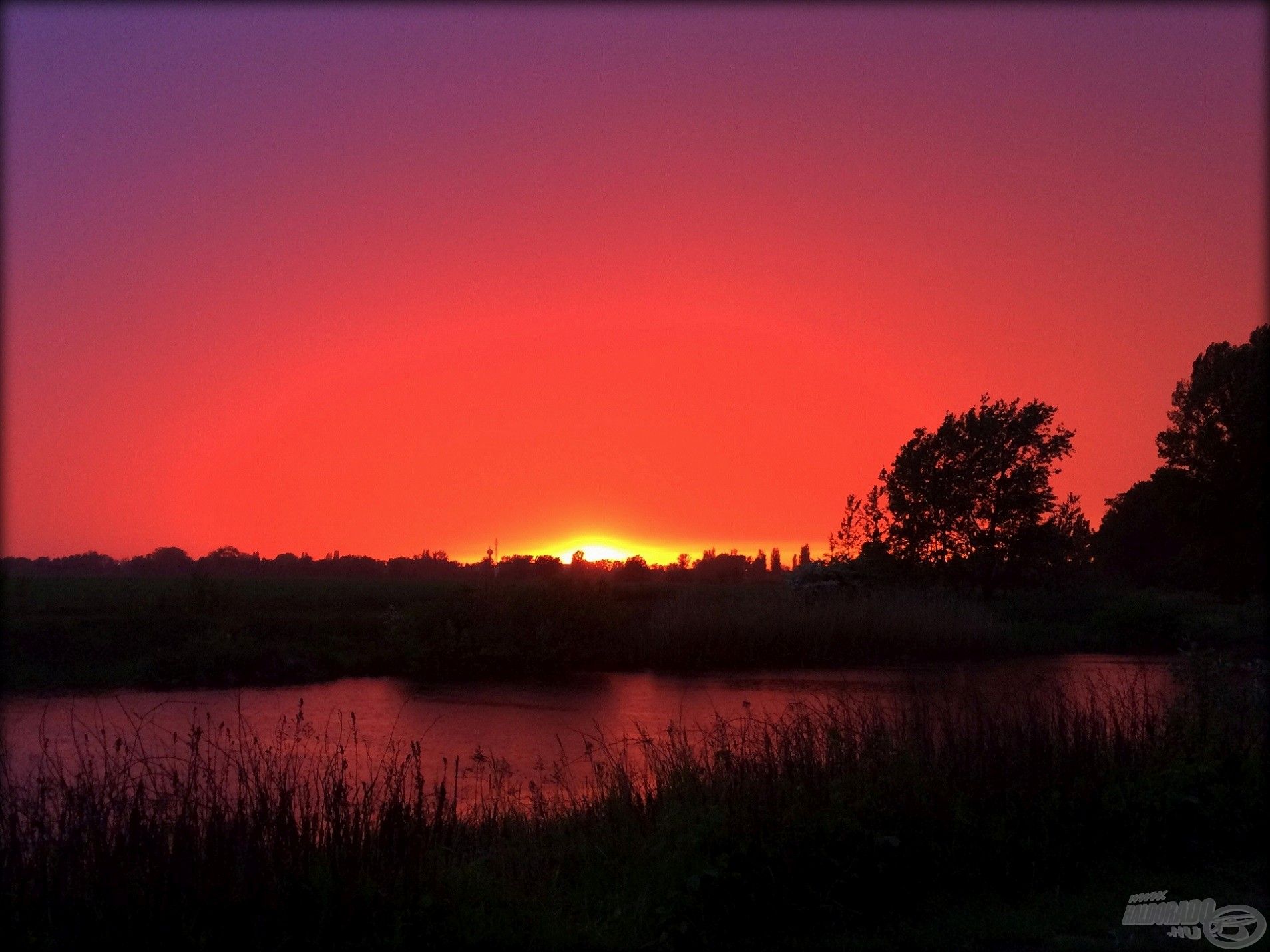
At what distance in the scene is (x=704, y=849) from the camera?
249 inches

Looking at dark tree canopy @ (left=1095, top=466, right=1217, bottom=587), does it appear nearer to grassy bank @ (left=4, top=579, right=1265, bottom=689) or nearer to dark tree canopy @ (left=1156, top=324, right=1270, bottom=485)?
dark tree canopy @ (left=1156, top=324, right=1270, bottom=485)

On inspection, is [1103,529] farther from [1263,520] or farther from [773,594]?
[1263,520]

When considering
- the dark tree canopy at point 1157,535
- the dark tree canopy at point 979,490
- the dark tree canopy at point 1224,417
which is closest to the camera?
the dark tree canopy at point 1224,417

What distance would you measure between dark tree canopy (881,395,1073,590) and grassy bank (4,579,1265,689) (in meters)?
5.70

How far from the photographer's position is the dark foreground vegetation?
559 cm

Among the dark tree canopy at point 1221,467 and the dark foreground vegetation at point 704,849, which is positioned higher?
the dark tree canopy at point 1221,467

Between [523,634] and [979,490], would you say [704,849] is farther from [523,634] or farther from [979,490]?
[979,490]

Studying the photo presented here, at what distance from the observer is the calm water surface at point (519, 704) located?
1321 cm

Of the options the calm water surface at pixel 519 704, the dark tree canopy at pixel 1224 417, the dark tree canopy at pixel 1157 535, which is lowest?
the calm water surface at pixel 519 704

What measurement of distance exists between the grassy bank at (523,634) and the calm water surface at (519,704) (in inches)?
71.1

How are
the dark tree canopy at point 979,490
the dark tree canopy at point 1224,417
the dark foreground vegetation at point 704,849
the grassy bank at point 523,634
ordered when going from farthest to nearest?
the dark tree canopy at point 979,490, the grassy bank at point 523,634, the dark tree canopy at point 1224,417, the dark foreground vegetation at point 704,849

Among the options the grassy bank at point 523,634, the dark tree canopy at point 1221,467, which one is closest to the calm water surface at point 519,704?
the grassy bank at point 523,634

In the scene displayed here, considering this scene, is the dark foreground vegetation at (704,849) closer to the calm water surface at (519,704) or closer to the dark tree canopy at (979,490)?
the calm water surface at (519,704)

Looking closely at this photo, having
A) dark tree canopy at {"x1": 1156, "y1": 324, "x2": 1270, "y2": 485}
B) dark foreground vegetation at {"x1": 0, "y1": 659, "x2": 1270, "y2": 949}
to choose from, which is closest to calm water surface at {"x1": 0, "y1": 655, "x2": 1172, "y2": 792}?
dark foreground vegetation at {"x1": 0, "y1": 659, "x2": 1270, "y2": 949}
